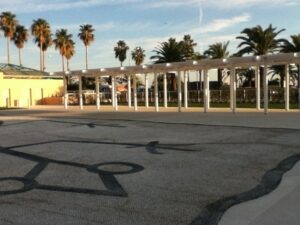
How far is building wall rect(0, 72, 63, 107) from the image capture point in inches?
1996

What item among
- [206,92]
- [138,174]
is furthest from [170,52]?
[138,174]

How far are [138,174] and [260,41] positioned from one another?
3671 centimetres

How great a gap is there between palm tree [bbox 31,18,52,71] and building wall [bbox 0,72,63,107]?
835 inches

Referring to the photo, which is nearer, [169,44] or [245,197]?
[245,197]

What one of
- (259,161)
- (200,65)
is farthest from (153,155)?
(200,65)

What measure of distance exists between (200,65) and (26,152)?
1761 cm

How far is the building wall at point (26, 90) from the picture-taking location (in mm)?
50688

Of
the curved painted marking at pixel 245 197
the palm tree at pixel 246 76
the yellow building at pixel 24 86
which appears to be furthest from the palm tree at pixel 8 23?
the curved painted marking at pixel 245 197

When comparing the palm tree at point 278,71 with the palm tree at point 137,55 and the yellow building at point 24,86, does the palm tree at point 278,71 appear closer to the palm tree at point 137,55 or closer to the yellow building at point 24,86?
the yellow building at point 24,86

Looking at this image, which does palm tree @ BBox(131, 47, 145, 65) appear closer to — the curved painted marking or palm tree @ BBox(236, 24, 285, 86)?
palm tree @ BBox(236, 24, 285, 86)

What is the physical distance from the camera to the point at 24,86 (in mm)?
52781

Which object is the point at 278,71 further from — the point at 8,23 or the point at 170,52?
the point at 8,23

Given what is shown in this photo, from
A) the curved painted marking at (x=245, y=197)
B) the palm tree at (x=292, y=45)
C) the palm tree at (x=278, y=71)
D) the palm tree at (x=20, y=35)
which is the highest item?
the palm tree at (x=20, y=35)

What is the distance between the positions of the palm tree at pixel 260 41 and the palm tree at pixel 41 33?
40213 mm
